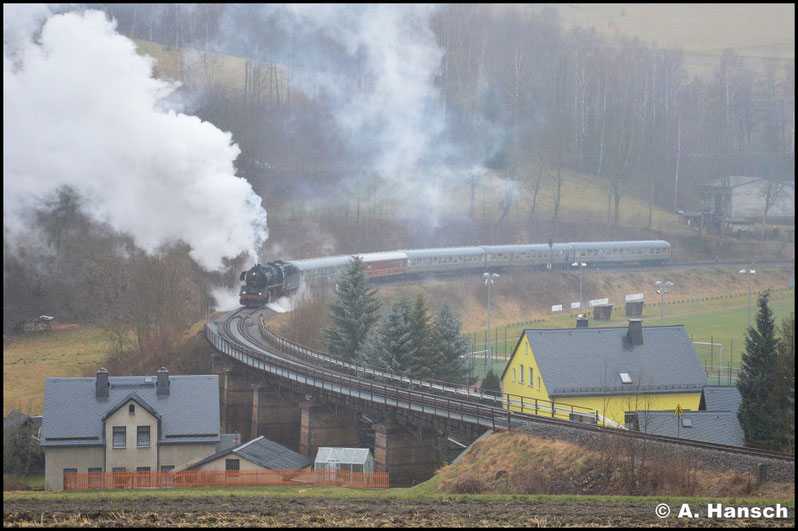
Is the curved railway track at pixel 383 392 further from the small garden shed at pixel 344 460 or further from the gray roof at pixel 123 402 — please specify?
the gray roof at pixel 123 402

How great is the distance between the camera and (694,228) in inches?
4579

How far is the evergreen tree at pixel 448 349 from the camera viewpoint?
50.8m

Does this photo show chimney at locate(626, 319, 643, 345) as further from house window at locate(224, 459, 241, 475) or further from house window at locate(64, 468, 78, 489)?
house window at locate(64, 468, 78, 489)

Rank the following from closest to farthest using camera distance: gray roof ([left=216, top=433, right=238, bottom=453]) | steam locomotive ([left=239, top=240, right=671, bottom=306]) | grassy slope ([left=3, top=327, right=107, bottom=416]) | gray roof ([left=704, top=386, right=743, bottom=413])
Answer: gray roof ([left=704, top=386, right=743, bottom=413]), gray roof ([left=216, top=433, right=238, bottom=453]), grassy slope ([left=3, top=327, right=107, bottom=416]), steam locomotive ([left=239, top=240, right=671, bottom=306])

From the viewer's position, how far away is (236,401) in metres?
56.2

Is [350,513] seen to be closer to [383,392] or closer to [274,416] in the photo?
[383,392]

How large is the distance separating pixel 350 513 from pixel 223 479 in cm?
1426

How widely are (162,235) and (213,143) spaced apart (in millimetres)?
9344

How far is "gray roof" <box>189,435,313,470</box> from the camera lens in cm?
3978

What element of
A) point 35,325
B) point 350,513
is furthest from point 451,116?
point 350,513

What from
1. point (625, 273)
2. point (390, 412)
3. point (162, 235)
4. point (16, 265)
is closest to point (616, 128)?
point (625, 273)

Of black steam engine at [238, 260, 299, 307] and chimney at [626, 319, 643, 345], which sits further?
black steam engine at [238, 260, 299, 307]

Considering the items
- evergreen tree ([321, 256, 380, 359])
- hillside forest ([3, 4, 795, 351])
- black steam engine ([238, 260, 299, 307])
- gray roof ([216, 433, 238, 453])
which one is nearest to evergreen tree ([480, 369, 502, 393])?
evergreen tree ([321, 256, 380, 359])

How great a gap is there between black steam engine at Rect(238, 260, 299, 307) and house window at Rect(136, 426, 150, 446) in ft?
91.5
